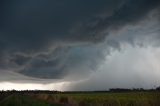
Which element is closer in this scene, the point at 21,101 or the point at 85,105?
the point at 21,101

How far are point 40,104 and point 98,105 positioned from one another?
667 centimetres

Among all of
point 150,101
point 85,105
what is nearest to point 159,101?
point 150,101

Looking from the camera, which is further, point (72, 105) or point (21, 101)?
point (72, 105)

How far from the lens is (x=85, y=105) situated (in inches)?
1572

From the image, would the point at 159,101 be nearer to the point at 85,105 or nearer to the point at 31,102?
the point at 85,105

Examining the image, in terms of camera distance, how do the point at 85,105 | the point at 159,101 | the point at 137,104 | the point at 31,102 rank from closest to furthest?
the point at 159,101 < the point at 137,104 < the point at 31,102 < the point at 85,105

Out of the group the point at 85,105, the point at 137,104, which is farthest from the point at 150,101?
the point at 85,105

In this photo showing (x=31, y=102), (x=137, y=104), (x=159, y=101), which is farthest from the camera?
(x=31, y=102)

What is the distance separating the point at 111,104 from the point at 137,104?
3169mm

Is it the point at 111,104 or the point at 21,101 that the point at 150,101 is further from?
the point at 21,101

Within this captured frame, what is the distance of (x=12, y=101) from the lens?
3703 centimetres

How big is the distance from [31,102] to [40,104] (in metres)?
1.56

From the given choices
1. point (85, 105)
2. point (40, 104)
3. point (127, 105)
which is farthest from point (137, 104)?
point (40, 104)

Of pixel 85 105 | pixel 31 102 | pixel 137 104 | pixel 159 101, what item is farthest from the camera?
pixel 85 105
